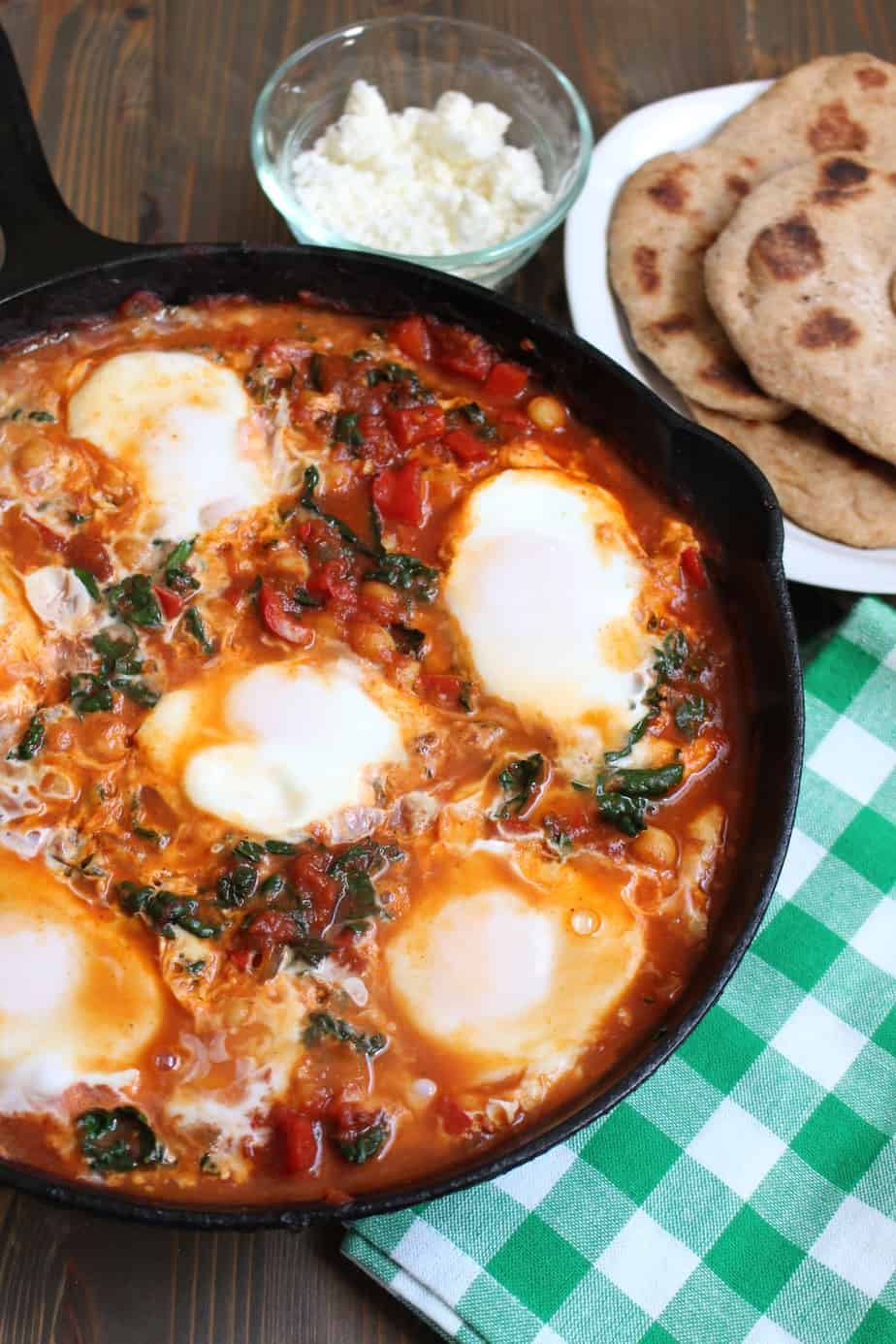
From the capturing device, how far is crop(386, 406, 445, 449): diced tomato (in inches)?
143

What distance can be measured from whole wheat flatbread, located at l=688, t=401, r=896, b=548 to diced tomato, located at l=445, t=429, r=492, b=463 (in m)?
0.73

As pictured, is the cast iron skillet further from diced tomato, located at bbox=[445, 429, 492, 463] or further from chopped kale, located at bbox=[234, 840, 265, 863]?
chopped kale, located at bbox=[234, 840, 265, 863]

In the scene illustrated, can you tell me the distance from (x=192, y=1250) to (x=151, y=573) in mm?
1736

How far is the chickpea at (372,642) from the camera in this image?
3.35 metres

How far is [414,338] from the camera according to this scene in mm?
3752

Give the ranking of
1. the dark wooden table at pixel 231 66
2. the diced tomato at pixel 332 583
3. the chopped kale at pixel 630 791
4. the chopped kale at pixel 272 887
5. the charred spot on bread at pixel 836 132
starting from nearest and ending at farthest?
the chopped kale at pixel 272 887, the chopped kale at pixel 630 791, the diced tomato at pixel 332 583, the charred spot on bread at pixel 836 132, the dark wooden table at pixel 231 66

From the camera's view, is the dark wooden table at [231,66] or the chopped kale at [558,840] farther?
the dark wooden table at [231,66]

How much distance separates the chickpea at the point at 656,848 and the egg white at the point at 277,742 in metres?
0.62

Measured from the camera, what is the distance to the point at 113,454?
3539 millimetres

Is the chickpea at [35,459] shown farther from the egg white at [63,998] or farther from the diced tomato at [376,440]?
the egg white at [63,998]

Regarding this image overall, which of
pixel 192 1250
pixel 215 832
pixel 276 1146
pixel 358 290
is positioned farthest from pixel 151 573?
pixel 192 1250

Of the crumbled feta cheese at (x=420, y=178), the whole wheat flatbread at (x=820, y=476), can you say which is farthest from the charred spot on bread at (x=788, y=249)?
the crumbled feta cheese at (x=420, y=178)

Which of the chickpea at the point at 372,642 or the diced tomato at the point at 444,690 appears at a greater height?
the chickpea at the point at 372,642

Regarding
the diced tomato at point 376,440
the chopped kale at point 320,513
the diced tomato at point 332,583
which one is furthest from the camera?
the diced tomato at point 376,440
